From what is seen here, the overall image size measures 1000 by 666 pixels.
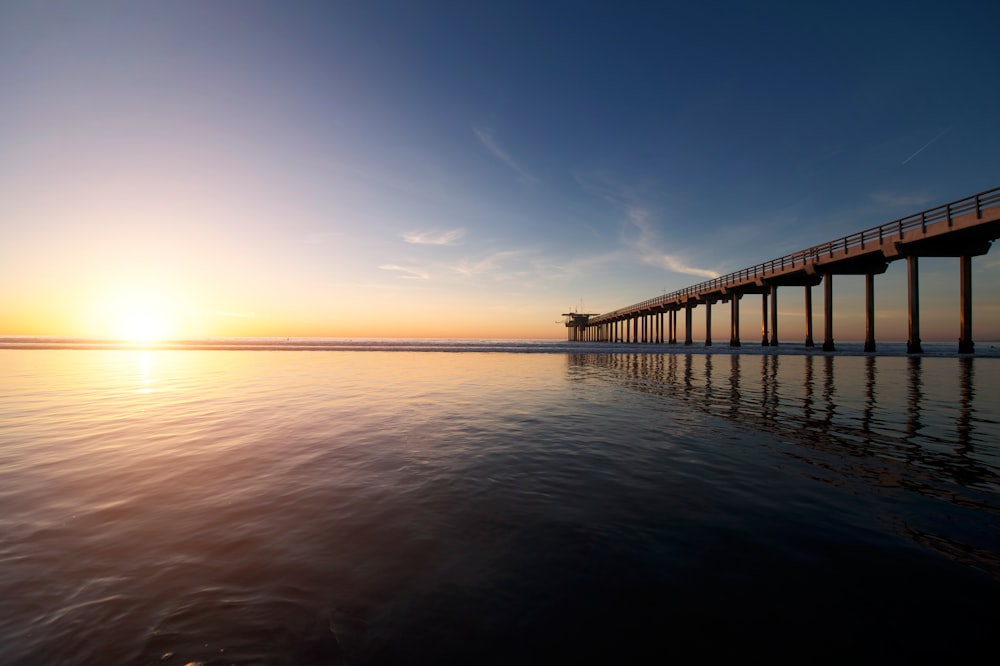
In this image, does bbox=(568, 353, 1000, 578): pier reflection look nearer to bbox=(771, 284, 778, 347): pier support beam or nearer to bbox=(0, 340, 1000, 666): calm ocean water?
bbox=(0, 340, 1000, 666): calm ocean water

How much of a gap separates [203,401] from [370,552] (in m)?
10.2

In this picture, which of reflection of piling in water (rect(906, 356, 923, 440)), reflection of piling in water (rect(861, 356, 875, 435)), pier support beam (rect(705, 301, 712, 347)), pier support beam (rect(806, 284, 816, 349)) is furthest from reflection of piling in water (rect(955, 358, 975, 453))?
pier support beam (rect(705, 301, 712, 347))

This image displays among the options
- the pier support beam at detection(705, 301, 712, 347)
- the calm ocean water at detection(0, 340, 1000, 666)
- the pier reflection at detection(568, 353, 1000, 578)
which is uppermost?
the pier support beam at detection(705, 301, 712, 347)

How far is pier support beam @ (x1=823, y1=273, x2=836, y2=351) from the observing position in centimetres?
3107

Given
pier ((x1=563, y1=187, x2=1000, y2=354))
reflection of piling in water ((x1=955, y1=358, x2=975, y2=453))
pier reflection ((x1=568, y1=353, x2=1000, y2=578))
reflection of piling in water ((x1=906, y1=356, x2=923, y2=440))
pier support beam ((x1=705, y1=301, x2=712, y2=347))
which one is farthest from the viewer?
pier support beam ((x1=705, y1=301, x2=712, y2=347))

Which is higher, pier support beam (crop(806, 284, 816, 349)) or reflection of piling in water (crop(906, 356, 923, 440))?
pier support beam (crop(806, 284, 816, 349))

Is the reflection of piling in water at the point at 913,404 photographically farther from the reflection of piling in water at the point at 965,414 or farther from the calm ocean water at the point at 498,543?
the reflection of piling in water at the point at 965,414

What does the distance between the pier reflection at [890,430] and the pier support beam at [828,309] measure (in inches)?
707

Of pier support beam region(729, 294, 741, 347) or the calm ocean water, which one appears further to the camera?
pier support beam region(729, 294, 741, 347)

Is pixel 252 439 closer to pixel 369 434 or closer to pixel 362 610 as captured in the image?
pixel 369 434

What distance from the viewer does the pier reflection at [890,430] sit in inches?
169

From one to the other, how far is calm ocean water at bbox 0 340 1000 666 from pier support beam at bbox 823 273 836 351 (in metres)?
29.2

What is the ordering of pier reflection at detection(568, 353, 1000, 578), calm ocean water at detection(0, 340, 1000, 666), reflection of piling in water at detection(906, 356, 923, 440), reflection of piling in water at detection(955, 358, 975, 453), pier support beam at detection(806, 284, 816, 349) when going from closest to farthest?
calm ocean water at detection(0, 340, 1000, 666) → pier reflection at detection(568, 353, 1000, 578) → reflection of piling in water at detection(955, 358, 975, 453) → reflection of piling in water at detection(906, 356, 923, 440) → pier support beam at detection(806, 284, 816, 349)

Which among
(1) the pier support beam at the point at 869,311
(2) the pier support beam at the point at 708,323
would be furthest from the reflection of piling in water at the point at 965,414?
(2) the pier support beam at the point at 708,323
